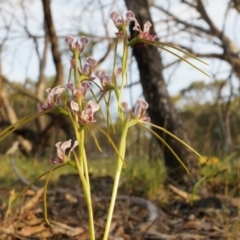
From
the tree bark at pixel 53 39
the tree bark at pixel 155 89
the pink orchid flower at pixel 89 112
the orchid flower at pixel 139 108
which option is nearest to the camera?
the pink orchid flower at pixel 89 112

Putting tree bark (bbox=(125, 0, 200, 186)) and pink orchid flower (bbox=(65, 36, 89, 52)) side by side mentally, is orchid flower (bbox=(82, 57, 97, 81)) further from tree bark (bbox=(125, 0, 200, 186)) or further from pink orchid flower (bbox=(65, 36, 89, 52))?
tree bark (bbox=(125, 0, 200, 186))

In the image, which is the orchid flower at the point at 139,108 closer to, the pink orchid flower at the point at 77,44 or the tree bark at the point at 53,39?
the pink orchid flower at the point at 77,44

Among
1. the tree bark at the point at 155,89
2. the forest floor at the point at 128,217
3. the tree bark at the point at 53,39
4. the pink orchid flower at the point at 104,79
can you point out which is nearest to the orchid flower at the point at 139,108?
the pink orchid flower at the point at 104,79

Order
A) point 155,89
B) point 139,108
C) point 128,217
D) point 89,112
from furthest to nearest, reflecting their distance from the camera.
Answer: point 155,89
point 128,217
point 139,108
point 89,112

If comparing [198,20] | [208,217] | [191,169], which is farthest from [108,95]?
[198,20]

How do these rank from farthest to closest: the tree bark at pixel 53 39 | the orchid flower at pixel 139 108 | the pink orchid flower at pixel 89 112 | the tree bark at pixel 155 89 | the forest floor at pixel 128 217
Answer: the tree bark at pixel 53 39, the tree bark at pixel 155 89, the forest floor at pixel 128 217, the orchid flower at pixel 139 108, the pink orchid flower at pixel 89 112

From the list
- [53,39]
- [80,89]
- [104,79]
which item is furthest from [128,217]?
[53,39]

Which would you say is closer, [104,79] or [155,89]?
[104,79]

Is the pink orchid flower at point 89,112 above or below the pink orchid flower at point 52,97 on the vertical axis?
below

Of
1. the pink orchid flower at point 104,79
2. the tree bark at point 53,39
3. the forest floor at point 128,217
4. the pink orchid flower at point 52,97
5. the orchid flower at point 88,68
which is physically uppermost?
the tree bark at point 53,39

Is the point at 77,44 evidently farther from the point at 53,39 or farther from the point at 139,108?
the point at 53,39
